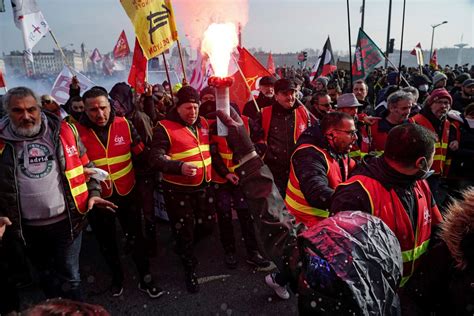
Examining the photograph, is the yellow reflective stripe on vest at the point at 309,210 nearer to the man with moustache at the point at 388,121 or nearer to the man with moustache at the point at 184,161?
the man with moustache at the point at 184,161

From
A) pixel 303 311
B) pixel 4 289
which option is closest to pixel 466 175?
pixel 303 311

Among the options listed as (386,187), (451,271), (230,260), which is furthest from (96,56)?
(451,271)

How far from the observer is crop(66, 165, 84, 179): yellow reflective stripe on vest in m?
2.68

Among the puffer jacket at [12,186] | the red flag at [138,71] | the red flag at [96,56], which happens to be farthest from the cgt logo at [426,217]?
the red flag at [96,56]

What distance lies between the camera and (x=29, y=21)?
642cm

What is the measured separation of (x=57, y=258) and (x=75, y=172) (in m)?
0.69

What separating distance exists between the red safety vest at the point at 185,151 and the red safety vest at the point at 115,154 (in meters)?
0.38

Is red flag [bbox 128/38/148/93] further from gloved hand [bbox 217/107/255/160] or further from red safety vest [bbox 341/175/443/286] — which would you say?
gloved hand [bbox 217/107/255/160]

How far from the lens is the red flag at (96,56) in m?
18.9

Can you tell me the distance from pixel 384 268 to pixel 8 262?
3.52 metres

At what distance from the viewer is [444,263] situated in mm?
1659

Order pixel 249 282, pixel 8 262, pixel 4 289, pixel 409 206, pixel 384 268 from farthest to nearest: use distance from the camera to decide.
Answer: pixel 249 282
pixel 8 262
pixel 4 289
pixel 409 206
pixel 384 268

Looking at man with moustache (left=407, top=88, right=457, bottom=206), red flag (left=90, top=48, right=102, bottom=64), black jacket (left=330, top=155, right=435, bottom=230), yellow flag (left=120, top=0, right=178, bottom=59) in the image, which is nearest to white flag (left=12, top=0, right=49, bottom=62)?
yellow flag (left=120, top=0, right=178, bottom=59)

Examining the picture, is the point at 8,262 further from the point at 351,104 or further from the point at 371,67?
the point at 371,67
